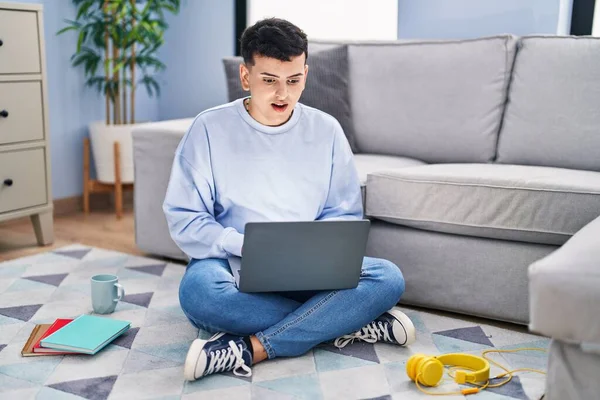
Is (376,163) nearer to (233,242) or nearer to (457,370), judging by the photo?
(233,242)

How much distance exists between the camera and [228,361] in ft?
5.66

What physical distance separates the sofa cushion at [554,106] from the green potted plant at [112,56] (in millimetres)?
1789

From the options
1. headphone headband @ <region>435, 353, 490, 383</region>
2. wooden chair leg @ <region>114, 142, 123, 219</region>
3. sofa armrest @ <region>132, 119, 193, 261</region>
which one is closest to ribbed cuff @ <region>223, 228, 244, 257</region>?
headphone headband @ <region>435, 353, 490, 383</region>

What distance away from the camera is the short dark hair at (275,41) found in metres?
1.82

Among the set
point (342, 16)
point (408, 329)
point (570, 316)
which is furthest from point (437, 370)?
point (342, 16)

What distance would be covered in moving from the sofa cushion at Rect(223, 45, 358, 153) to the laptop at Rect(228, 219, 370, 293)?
3.53 ft

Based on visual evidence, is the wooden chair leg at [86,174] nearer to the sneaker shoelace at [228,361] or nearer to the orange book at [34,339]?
the orange book at [34,339]

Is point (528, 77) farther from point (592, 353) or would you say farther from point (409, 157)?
point (592, 353)

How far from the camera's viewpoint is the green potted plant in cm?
337

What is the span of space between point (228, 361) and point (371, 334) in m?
0.42

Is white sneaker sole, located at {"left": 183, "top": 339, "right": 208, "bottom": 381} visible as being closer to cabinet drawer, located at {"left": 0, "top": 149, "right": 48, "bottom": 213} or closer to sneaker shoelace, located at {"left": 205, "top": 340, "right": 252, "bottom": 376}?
sneaker shoelace, located at {"left": 205, "top": 340, "right": 252, "bottom": 376}

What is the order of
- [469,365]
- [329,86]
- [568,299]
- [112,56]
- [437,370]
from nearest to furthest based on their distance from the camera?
[568,299]
[437,370]
[469,365]
[329,86]
[112,56]

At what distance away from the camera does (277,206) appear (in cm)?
192

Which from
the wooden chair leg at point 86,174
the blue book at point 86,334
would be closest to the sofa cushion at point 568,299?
the blue book at point 86,334
